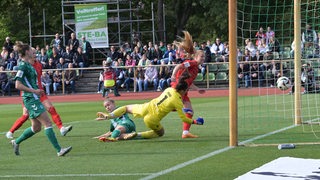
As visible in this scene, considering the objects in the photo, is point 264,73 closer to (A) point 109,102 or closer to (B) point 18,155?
(A) point 109,102

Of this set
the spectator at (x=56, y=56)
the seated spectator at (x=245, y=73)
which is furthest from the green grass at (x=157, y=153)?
the spectator at (x=56, y=56)

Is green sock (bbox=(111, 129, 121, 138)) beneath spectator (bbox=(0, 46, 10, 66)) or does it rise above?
beneath

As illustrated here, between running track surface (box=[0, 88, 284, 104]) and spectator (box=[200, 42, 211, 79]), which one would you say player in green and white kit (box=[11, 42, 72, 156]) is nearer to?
running track surface (box=[0, 88, 284, 104])

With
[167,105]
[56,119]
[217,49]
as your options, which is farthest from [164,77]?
[167,105]

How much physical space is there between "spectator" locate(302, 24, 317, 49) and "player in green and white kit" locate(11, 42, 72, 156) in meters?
8.08

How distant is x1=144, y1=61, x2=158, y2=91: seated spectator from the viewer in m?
37.9

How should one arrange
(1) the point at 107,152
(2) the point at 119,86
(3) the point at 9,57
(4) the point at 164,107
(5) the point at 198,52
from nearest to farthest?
1. (1) the point at 107,152
2. (4) the point at 164,107
3. (5) the point at 198,52
4. (2) the point at 119,86
5. (3) the point at 9,57

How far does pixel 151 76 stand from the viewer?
125 ft

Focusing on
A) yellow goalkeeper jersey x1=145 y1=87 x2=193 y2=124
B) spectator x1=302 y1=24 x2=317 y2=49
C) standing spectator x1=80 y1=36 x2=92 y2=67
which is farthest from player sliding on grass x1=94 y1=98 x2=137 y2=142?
standing spectator x1=80 y1=36 x2=92 y2=67

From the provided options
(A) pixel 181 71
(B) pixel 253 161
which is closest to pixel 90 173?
(B) pixel 253 161

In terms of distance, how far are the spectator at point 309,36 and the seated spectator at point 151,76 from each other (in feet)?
59.1

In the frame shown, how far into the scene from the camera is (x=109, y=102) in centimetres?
1505

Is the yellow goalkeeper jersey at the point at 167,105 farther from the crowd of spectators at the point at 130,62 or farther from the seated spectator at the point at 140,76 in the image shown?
the seated spectator at the point at 140,76

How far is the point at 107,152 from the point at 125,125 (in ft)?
6.12
